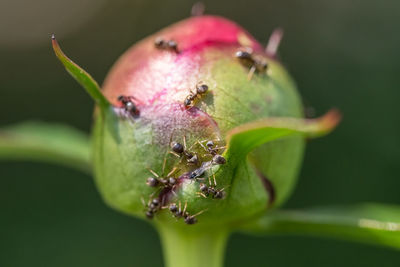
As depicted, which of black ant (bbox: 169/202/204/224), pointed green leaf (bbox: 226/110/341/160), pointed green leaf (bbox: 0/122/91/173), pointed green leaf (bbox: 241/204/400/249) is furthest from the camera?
pointed green leaf (bbox: 0/122/91/173)

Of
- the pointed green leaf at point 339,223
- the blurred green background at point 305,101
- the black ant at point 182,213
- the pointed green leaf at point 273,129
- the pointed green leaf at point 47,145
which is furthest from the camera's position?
the blurred green background at point 305,101

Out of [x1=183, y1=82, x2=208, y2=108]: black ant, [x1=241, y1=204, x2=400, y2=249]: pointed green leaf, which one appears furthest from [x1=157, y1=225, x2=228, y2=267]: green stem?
[x1=183, y1=82, x2=208, y2=108]: black ant

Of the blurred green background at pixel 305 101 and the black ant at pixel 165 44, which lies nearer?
the black ant at pixel 165 44

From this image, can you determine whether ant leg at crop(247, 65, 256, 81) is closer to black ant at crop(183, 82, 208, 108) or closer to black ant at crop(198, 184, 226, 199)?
black ant at crop(183, 82, 208, 108)

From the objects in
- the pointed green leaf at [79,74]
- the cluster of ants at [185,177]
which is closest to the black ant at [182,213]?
the cluster of ants at [185,177]

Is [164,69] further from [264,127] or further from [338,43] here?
[338,43]

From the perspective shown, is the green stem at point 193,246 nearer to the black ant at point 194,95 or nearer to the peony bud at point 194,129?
the peony bud at point 194,129

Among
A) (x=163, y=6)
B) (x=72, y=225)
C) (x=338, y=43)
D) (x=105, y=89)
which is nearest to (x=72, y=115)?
(x=72, y=225)
